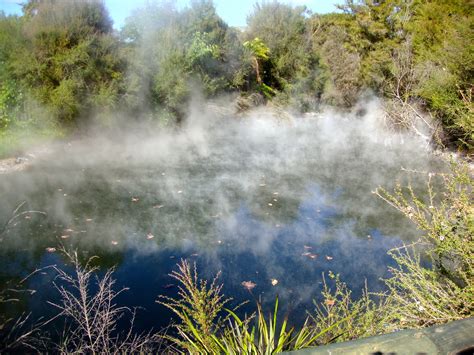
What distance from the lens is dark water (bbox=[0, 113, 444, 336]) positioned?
527 cm

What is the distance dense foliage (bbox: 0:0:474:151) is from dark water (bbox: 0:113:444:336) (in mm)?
1581

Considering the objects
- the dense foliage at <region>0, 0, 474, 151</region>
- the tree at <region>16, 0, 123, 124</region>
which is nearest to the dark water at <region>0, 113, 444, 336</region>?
the tree at <region>16, 0, 123, 124</region>

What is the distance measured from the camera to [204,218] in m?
7.34

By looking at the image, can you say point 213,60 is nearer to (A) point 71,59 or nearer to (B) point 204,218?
(A) point 71,59

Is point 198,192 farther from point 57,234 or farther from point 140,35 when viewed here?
point 140,35

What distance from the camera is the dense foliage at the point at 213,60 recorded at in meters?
11.1

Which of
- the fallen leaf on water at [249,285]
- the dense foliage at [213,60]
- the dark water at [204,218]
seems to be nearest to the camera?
the fallen leaf on water at [249,285]

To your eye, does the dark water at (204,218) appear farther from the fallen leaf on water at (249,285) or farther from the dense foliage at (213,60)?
the dense foliage at (213,60)

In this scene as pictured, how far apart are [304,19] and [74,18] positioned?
1382cm

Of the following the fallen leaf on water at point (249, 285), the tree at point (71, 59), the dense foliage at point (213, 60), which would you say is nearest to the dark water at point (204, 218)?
the fallen leaf on water at point (249, 285)

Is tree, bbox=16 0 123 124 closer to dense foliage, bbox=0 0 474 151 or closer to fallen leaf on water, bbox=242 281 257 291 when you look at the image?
dense foliage, bbox=0 0 474 151

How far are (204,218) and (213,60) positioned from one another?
34.7 feet

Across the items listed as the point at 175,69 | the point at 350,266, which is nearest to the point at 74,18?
the point at 175,69

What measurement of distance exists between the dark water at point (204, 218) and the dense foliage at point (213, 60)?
158cm
